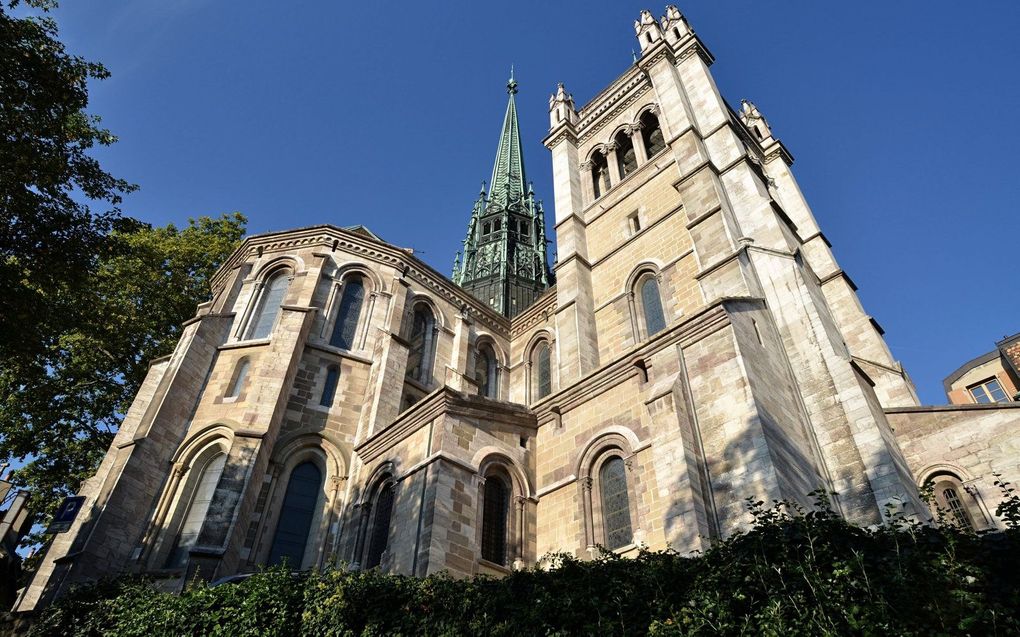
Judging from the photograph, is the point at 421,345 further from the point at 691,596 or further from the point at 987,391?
the point at 987,391

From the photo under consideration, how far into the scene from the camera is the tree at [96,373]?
19984 mm

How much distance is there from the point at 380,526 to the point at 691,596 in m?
9.31

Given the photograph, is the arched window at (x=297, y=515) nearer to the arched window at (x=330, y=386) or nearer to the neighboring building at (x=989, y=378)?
the arched window at (x=330, y=386)

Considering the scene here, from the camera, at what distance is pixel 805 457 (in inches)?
478

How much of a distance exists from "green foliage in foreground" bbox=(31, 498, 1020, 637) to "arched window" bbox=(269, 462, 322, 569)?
4.51 m

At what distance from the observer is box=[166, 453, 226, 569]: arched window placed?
1404 centimetres

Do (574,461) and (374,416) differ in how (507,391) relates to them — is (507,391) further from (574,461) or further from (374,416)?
(574,461)

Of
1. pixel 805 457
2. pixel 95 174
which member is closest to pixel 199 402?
pixel 95 174

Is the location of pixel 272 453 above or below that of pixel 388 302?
below

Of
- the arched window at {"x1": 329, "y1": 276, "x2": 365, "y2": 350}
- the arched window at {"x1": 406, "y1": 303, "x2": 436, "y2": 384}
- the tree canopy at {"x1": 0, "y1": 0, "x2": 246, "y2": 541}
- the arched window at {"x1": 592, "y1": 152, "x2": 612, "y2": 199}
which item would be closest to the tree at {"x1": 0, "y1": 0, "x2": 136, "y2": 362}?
the tree canopy at {"x1": 0, "y1": 0, "x2": 246, "y2": 541}

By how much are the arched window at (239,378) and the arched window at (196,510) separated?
179 cm

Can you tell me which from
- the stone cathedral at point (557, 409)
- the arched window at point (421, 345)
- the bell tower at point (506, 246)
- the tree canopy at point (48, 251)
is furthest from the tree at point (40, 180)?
A: the bell tower at point (506, 246)

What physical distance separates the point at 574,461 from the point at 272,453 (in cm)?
742

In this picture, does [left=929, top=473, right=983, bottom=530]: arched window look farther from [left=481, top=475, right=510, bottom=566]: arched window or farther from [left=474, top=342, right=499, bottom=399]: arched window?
[left=474, top=342, right=499, bottom=399]: arched window
